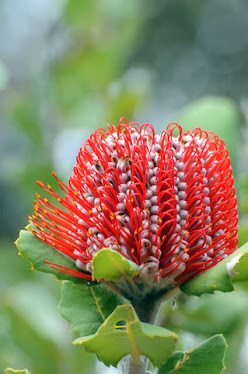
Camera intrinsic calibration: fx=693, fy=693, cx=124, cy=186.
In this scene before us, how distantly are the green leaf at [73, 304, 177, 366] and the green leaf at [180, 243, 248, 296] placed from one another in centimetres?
19

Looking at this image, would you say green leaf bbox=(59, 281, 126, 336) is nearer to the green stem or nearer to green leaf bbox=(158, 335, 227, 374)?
the green stem

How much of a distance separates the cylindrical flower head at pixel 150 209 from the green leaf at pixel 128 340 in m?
0.21

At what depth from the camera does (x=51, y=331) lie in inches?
161

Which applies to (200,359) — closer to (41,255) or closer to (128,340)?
(128,340)

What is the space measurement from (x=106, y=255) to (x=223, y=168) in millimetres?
642

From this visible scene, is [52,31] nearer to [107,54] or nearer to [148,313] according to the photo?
[107,54]

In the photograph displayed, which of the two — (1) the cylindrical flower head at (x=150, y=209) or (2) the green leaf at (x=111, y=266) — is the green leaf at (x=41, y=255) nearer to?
(1) the cylindrical flower head at (x=150, y=209)

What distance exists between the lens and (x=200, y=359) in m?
2.19

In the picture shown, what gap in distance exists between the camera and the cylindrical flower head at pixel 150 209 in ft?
7.13

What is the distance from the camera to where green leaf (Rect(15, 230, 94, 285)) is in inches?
89.0

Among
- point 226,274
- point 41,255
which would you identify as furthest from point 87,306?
point 226,274

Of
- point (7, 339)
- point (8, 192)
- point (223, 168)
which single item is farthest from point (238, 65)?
point (223, 168)

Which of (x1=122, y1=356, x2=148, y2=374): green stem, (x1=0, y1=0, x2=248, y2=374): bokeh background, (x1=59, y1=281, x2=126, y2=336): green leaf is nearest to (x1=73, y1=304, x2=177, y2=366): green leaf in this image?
(x1=122, y1=356, x2=148, y2=374): green stem

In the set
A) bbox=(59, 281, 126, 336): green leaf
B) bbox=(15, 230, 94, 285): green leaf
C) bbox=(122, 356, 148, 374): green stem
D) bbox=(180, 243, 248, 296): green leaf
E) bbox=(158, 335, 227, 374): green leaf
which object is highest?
bbox=(15, 230, 94, 285): green leaf
